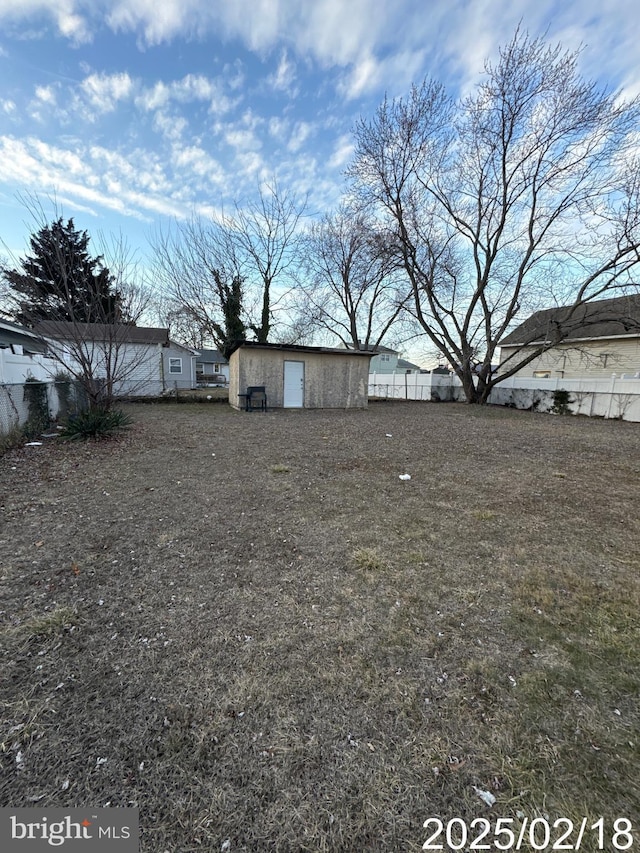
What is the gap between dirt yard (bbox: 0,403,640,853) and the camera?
1085 millimetres

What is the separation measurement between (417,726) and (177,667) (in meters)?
1.12

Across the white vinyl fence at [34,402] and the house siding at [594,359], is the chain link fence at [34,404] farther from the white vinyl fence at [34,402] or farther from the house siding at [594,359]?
the house siding at [594,359]

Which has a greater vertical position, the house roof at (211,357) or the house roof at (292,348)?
the house roof at (211,357)

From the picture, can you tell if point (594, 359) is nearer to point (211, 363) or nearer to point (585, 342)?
point (585, 342)

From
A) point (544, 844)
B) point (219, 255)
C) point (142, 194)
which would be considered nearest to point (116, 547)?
point (544, 844)

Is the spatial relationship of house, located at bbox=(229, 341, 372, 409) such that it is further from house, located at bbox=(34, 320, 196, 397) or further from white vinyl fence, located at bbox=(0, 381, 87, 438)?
white vinyl fence, located at bbox=(0, 381, 87, 438)

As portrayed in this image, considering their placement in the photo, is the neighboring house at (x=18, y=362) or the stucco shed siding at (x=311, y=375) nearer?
the neighboring house at (x=18, y=362)

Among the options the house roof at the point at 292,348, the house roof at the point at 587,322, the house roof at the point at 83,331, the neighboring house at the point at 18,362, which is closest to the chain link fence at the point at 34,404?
the neighboring house at the point at 18,362

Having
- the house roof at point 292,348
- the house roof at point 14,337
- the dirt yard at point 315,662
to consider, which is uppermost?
the house roof at point 14,337

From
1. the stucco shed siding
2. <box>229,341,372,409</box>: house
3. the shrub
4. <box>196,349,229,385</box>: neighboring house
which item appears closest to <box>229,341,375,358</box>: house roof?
<box>229,341,372,409</box>: house

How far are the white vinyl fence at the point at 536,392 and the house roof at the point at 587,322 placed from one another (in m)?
2.14

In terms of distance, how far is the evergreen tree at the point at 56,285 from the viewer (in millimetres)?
6007

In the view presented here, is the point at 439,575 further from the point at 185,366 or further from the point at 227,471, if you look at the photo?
the point at 185,366

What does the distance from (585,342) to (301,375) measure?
15.3 metres
